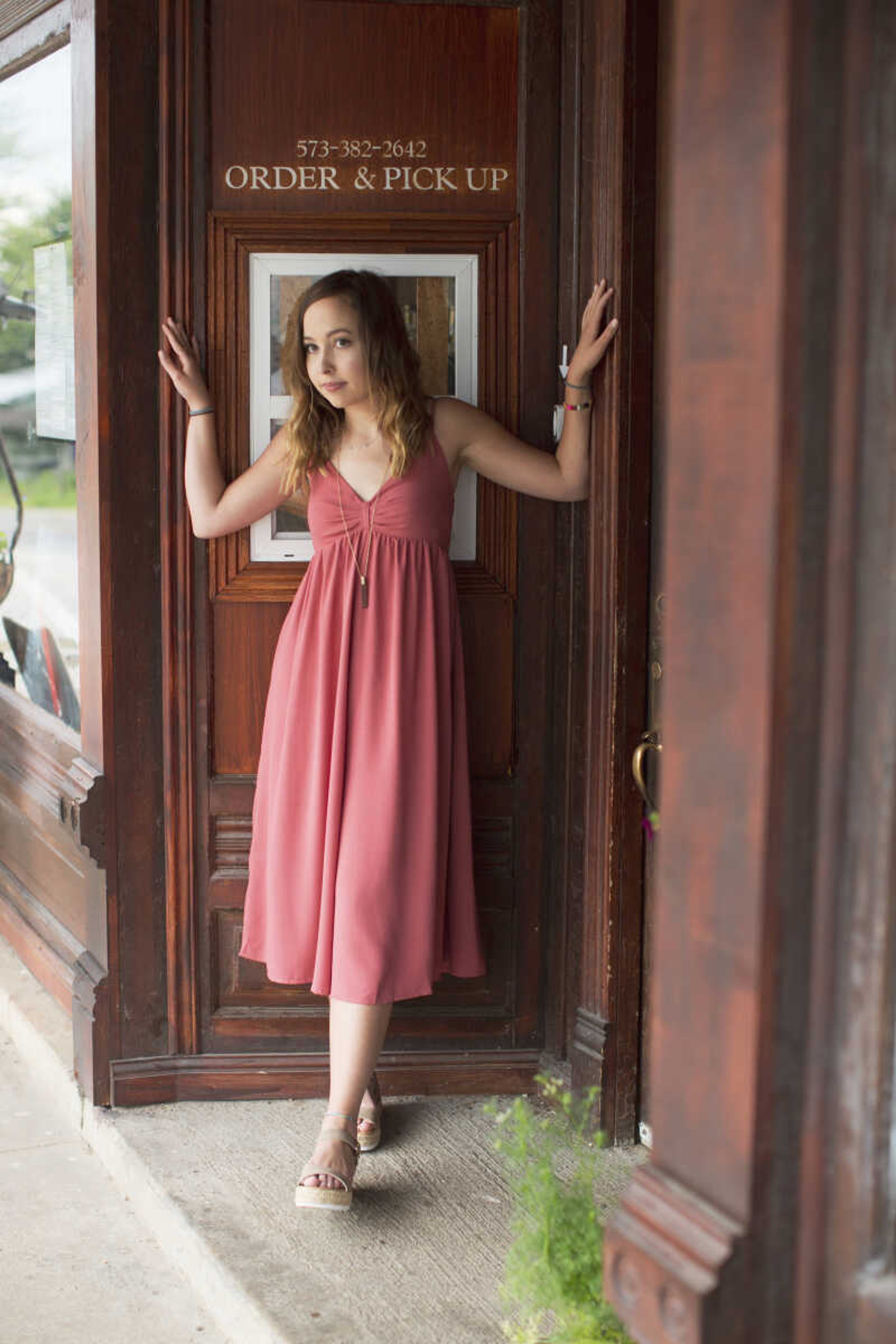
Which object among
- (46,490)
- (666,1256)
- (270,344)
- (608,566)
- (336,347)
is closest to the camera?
(666,1256)

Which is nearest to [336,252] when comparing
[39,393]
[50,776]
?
[39,393]

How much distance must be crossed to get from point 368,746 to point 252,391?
89 centimetres

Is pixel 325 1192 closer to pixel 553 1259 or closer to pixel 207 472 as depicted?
pixel 553 1259

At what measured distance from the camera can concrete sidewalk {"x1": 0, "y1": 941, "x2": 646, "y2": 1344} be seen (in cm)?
288

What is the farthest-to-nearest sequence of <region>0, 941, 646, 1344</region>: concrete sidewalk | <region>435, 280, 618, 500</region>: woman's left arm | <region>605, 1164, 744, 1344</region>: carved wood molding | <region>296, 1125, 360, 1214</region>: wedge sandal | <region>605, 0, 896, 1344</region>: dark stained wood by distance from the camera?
<region>435, 280, 618, 500</region>: woman's left arm < <region>296, 1125, 360, 1214</region>: wedge sandal < <region>0, 941, 646, 1344</region>: concrete sidewalk < <region>605, 1164, 744, 1344</region>: carved wood molding < <region>605, 0, 896, 1344</region>: dark stained wood

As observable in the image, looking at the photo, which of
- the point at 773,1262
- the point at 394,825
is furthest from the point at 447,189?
the point at 773,1262

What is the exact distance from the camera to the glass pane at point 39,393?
4.02 metres

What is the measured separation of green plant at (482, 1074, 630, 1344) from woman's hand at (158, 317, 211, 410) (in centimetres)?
170

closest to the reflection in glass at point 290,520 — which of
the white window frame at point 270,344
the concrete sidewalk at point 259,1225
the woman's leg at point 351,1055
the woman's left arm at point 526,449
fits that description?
the white window frame at point 270,344

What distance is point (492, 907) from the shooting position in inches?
146

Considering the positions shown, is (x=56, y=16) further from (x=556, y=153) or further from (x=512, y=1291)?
(x=512, y=1291)

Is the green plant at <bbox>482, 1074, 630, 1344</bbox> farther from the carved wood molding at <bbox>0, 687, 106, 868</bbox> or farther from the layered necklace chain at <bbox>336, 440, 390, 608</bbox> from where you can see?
the carved wood molding at <bbox>0, 687, 106, 868</bbox>

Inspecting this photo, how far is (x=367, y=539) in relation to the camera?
335 centimetres

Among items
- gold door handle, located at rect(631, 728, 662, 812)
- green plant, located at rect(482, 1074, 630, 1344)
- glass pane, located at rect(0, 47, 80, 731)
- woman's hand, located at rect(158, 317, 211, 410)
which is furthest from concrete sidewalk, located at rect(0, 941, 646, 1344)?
woman's hand, located at rect(158, 317, 211, 410)
